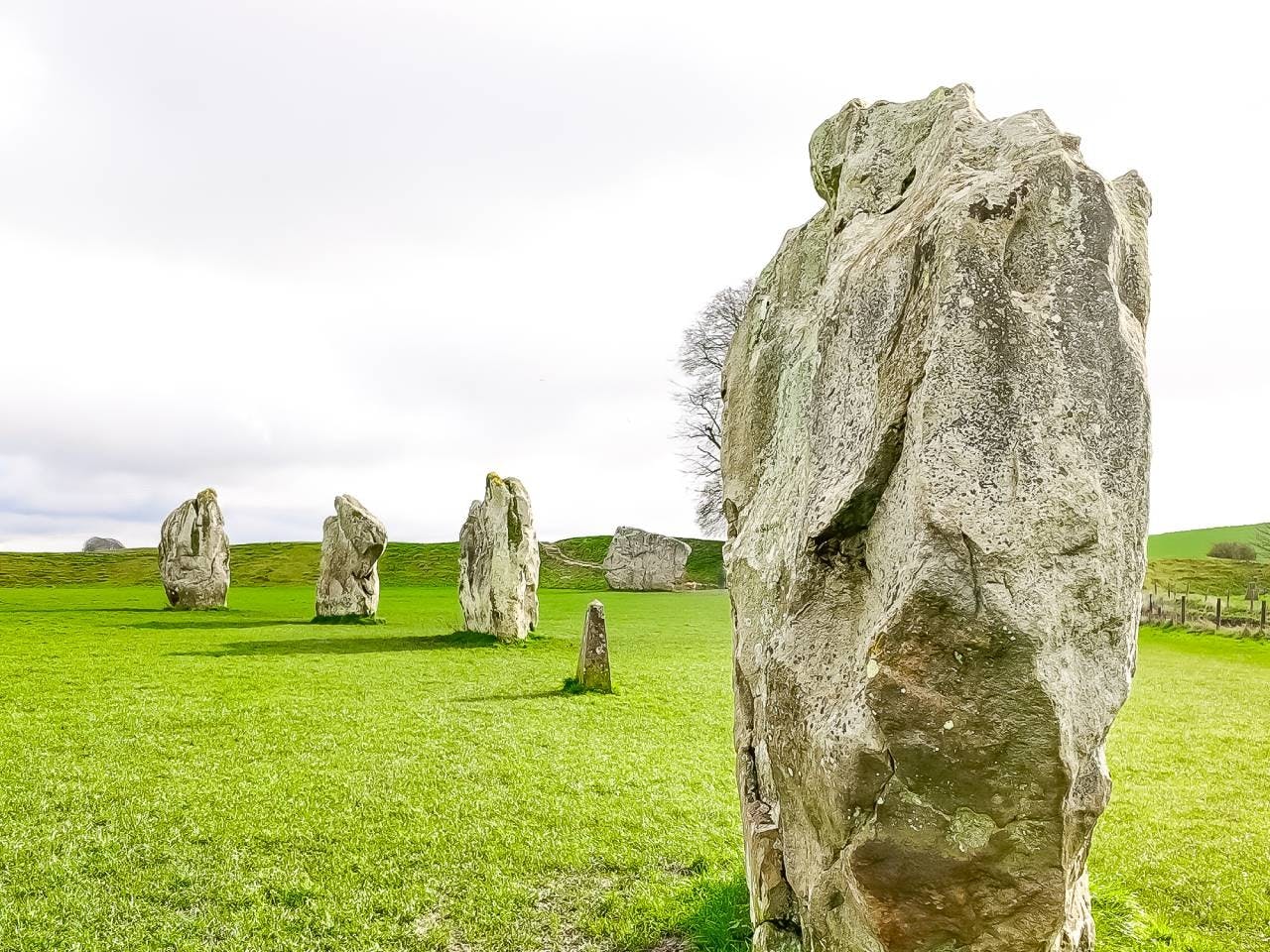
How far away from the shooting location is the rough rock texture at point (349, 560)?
2212 centimetres

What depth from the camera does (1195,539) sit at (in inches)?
2367

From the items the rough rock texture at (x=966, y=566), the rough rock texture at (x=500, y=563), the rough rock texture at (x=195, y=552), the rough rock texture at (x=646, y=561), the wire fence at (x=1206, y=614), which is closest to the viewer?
the rough rock texture at (x=966, y=566)

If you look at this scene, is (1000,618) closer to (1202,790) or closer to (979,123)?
(979,123)

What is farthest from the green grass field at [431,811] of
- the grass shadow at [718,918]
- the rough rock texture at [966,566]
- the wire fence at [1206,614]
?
the wire fence at [1206,614]

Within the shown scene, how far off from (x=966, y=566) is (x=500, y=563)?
15753 mm

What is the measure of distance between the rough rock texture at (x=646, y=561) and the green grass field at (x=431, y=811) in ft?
88.8

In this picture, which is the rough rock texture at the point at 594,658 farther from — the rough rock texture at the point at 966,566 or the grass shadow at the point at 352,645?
the rough rock texture at the point at 966,566

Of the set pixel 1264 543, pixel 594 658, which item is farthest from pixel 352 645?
pixel 1264 543

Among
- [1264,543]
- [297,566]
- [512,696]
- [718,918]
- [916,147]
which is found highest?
[916,147]

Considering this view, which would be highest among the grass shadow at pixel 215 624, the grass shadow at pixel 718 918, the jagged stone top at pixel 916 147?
the jagged stone top at pixel 916 147

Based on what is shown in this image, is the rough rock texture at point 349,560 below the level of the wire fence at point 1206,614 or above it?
above

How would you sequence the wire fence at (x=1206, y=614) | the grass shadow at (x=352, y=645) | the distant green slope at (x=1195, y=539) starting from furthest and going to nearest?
the distant green slope at (x=1195, y=539)
the wire fence at (x=1206, y=614)
the grass shadow at (x=352, y=645)

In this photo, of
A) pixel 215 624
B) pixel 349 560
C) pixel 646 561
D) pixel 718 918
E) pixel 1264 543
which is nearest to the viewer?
pixel 718 918

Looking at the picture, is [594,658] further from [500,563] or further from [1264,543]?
[1264,543]
